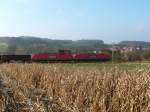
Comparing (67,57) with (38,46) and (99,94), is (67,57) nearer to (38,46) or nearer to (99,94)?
(38,46)

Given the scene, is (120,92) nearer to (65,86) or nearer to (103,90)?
(103,90)

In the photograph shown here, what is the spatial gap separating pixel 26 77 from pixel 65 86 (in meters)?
6.74

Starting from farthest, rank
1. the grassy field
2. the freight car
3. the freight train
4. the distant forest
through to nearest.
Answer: the distant forest → the freight car → the freight train → the grassy field

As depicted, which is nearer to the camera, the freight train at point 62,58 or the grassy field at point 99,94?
the grassy field at point 99,94

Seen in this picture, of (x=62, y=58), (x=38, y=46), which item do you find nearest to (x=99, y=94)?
(x=62, y=58)

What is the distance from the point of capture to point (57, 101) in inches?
398

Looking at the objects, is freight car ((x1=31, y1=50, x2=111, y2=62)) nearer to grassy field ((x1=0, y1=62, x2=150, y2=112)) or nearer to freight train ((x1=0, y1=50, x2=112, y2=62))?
freight train ((x1=0, y1=50, x2=112, y2=62))

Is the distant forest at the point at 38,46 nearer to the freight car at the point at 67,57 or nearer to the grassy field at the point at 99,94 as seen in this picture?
the freight car at the point at 67,57

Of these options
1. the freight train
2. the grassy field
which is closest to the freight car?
the freight train

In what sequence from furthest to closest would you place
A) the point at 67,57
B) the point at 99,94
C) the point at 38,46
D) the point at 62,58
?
the point at 38,46
the point at 67,57
the point at 62,58
the point at 99,94

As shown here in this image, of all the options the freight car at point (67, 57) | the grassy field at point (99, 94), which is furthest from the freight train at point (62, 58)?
the grassy field at point (99, 94)

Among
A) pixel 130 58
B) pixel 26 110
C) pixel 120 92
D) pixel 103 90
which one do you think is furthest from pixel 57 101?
pixel 130 58

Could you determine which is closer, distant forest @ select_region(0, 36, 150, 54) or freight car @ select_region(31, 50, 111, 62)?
freight car @ select_region(31, 50, 111, 62)

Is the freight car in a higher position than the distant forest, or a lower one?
lower
